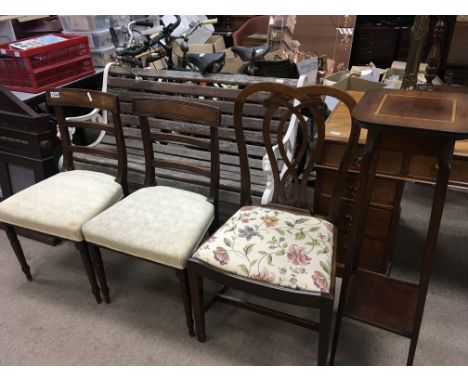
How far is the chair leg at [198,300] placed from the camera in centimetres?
138

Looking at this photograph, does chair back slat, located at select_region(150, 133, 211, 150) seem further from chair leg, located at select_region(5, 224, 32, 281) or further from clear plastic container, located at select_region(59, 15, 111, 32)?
clear plastic container, located at select_region(59, 15, 111, 32)

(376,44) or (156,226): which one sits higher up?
(376,44)

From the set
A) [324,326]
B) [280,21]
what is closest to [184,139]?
[324,326]

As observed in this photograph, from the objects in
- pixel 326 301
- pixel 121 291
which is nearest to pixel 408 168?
pixel 326 301

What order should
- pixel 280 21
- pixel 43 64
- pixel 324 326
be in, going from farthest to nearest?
1. pixel 280 21
2. pixel 43 64
3. pixel 324 326

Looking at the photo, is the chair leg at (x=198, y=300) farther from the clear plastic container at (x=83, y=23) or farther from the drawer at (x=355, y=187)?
the clear plastic container at (x=83, y=23)

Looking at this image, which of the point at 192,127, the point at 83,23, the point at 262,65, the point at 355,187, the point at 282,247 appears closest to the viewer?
the point at 282,247

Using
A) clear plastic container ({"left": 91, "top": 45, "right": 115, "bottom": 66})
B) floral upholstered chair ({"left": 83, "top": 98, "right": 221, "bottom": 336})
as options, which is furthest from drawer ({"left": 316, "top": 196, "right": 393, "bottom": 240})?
clear plastic container ({"left": 91, "top": 45, "right": 115, "bottom": 66})

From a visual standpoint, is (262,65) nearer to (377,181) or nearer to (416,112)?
(377,181)

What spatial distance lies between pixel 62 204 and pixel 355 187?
130cm

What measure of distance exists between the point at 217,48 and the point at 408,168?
2.47 meters

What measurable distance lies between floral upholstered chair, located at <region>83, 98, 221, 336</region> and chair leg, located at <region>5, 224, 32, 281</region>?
455 mm

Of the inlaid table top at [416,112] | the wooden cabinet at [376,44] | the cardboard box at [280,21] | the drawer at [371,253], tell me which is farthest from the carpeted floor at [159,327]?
the wooden cabinet at [376,44]

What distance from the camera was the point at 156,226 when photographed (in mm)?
1483
